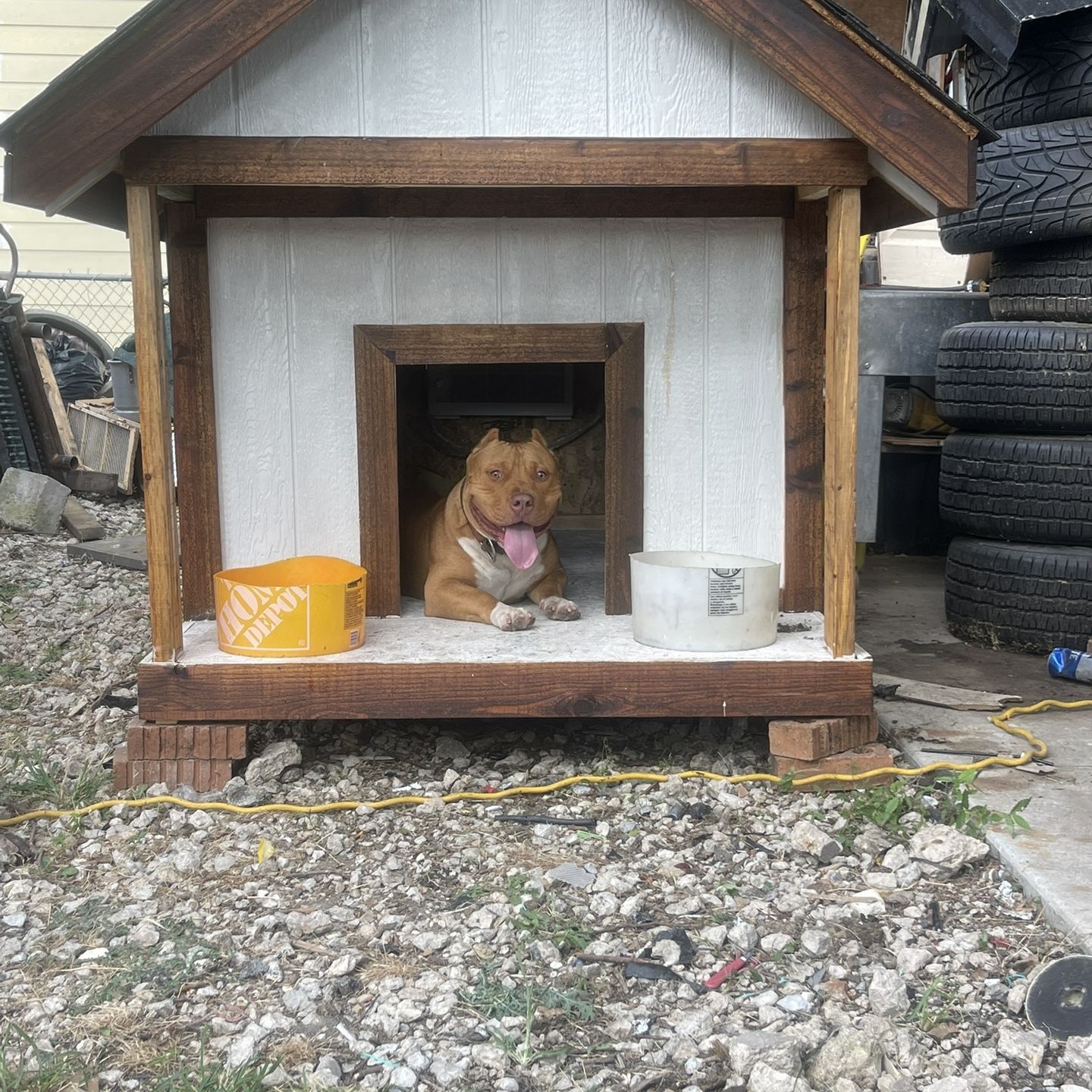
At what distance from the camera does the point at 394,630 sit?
449cm

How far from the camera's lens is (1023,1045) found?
8.34 feet

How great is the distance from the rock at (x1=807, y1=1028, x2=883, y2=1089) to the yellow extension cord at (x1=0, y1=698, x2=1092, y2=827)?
59.8 inches

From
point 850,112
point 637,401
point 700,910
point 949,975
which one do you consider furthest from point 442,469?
point 949,975

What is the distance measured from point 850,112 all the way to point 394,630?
226cm

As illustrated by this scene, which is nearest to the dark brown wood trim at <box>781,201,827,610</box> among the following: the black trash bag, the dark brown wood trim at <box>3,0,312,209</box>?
the dark brown wood trim at <box>3,0,312,209</box>

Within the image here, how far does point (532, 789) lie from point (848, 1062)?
64.4 inches

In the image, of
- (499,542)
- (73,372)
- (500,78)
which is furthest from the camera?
(73,372)

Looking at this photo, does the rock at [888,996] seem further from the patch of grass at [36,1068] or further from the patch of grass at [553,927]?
the patch of grass at [36,1068]

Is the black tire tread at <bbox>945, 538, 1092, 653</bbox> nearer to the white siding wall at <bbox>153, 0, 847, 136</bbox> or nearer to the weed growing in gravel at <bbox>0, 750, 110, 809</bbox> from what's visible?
the white siding wall at <bbox>153, 0, 847, 136</bbox>

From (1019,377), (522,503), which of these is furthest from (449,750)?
(1019,377)

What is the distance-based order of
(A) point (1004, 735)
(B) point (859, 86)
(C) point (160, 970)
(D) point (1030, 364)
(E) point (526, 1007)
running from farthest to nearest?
1. (D) point (1030, 364)
2. (A) point (1004, 735)
3. (B) point (859, 86)
4. (C) point (160, 970)
5. (E) point (526, 1007)

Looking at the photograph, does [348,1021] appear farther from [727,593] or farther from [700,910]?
[727,593]

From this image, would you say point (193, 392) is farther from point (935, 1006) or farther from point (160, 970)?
Answer: point (935, 1006)

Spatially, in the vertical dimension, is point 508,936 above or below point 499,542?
below
